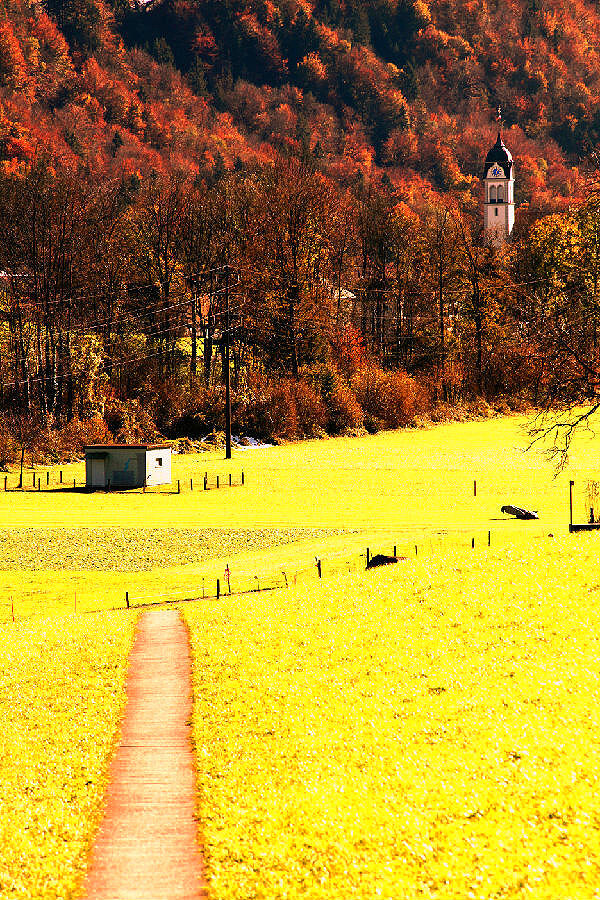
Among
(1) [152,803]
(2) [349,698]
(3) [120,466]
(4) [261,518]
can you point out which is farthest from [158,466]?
(1) [152,803]

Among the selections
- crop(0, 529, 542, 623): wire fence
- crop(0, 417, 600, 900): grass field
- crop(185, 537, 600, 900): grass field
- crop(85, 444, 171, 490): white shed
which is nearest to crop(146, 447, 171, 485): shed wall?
crop(85, 444, 171, 490): white shed

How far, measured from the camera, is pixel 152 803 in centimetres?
1989

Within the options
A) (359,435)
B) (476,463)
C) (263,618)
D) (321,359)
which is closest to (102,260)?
(321,359)

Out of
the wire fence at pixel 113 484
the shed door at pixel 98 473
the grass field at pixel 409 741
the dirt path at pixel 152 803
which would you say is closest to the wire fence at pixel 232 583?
the grass field at pixel 409 741

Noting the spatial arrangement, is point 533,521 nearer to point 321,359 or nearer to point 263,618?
point 263,618

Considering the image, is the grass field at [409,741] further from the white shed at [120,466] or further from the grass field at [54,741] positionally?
the white shed at [120,466]

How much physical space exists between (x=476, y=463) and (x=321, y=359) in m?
34.8

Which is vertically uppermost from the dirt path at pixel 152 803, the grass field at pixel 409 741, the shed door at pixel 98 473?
the shed door at pixel 98 473

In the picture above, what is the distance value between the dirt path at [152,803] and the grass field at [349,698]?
1.40 ft

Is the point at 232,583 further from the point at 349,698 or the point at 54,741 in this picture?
the point at 54,741

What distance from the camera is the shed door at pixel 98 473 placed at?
74938 millimetres

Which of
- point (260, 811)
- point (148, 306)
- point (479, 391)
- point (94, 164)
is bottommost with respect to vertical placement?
point (260, 811)

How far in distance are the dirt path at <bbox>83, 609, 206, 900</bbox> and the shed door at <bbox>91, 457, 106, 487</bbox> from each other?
151ft

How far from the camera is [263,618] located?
3475 centimetres
